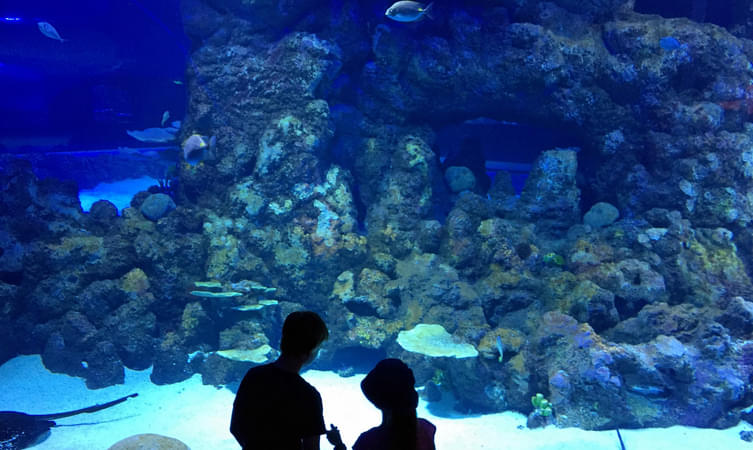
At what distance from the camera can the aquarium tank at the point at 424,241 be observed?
231 inches

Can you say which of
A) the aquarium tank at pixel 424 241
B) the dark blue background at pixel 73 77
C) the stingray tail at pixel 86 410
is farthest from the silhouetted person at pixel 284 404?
the dark blue background at pixel 73 77

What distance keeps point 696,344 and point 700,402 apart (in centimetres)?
84

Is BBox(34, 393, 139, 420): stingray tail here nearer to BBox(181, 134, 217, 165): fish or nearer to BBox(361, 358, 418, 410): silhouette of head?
BBox(181, 134, 217, 165): fish

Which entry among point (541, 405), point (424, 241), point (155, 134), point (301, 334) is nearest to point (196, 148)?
point (155, 134)

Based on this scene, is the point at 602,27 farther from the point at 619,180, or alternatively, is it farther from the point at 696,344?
the point at 696,344

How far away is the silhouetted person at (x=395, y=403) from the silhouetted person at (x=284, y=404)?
0.87 feet

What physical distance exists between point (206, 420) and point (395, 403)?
5339 millimetres

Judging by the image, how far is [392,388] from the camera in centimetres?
172

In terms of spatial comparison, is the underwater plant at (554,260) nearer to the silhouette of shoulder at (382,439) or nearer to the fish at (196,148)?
the silhouette of shoulder at (382,439)

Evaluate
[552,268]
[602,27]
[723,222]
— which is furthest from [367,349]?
[602,27]

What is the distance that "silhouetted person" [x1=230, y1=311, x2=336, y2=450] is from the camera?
1.78m


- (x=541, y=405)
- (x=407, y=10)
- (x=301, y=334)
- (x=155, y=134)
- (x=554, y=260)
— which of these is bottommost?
(x=541, y=405)

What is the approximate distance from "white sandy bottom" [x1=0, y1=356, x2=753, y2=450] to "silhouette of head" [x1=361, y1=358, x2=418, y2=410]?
4.14 metres

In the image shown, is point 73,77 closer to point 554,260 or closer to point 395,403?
point 554,260
